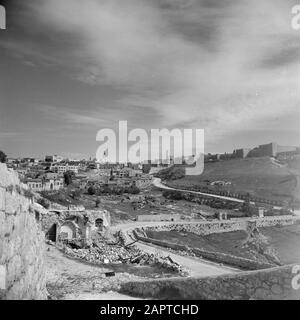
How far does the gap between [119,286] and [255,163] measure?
59.7m

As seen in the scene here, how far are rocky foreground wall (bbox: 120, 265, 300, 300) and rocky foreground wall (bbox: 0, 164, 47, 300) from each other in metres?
2.19

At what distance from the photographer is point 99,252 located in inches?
598

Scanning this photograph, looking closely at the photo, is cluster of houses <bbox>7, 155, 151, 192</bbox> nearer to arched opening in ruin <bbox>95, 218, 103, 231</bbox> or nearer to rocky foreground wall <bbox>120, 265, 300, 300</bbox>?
arched opening in ruin <bbox>95, 218, 103, 231</bbox>

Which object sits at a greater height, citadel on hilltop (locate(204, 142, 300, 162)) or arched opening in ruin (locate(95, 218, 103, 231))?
citadel on hilltop (locate(204, 142, 300, 162))

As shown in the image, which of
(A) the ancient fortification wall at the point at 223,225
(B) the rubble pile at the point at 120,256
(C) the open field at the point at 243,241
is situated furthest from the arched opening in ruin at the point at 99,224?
(A) the ancient fortification wall at the point at 223,225

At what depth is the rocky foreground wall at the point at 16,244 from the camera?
3703 mm

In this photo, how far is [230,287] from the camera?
4992 mm

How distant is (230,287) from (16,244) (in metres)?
3.18

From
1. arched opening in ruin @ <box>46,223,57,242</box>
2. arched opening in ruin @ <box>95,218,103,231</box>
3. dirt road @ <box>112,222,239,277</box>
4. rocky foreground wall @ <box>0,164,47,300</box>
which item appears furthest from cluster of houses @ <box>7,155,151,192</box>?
rocky foreground wall @ <box>0,164,47,300</box>

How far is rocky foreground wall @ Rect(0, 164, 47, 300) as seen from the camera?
3.70 meters

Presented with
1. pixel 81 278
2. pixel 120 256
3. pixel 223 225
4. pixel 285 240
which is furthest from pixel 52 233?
pixel 285 240

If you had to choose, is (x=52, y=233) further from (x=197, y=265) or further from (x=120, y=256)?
(x=197, y=265)
